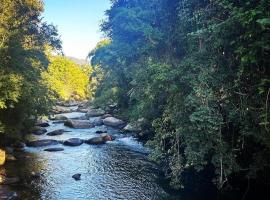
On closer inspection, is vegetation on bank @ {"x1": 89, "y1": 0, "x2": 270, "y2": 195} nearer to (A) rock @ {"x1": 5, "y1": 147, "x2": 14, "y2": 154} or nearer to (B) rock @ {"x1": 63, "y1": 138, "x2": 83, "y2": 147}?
(B) rock @ {"x1": 63, "y1": 138, "x2": 83, "y2": 147}

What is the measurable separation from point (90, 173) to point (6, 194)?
6350mm

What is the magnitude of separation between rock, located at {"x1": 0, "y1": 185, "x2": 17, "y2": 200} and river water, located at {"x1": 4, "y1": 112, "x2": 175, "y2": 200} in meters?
0.35

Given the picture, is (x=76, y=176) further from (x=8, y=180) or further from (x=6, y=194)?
(x=6, y=194)

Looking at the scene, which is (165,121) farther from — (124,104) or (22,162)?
(124,104)

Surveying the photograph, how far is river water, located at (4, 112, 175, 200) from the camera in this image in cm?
1862

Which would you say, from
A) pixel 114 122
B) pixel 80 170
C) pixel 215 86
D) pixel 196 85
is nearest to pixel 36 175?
pixel 80 170

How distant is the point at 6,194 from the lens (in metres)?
17.4

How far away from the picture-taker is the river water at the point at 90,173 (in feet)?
61.1

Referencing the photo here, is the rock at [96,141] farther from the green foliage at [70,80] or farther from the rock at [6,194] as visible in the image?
the green foliage at [70,80]

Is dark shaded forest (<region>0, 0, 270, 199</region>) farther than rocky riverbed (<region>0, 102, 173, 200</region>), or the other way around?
rocky riverbed (<region>0, 102, 173, 200</region>)

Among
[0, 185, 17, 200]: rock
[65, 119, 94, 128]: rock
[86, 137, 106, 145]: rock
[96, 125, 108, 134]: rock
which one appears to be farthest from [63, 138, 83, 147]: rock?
[0, 185, 17, 200]: rock

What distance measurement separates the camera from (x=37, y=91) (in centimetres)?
2519

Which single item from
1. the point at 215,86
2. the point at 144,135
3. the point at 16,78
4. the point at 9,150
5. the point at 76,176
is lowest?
the point at 76,176

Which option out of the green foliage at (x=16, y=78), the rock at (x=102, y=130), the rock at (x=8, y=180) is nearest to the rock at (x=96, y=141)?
the rock at (x=102, y=130)
